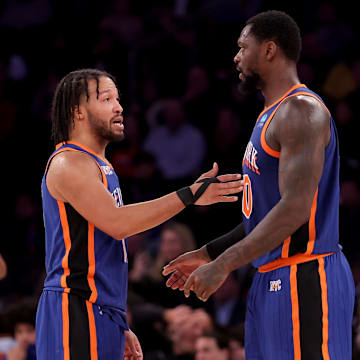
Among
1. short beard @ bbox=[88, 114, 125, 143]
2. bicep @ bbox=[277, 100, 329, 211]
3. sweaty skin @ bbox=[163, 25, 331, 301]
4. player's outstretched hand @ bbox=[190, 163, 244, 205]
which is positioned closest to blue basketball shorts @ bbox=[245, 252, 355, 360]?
sweaty skin @ bbox=[163, 25, 331, 301]

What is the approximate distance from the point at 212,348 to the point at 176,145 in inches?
137

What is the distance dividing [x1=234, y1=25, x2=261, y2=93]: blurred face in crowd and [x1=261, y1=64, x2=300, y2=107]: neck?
68 millimetres

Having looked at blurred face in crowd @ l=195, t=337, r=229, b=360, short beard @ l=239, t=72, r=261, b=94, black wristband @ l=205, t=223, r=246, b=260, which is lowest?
blurred face in crowd @ l=195, t=337, r=229, b=360

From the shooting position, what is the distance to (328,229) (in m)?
3.64

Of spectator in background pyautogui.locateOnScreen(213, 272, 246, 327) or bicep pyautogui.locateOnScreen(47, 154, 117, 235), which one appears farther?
spectator in background pyautogui.locateOnScreen(213, 272, 246, 327)

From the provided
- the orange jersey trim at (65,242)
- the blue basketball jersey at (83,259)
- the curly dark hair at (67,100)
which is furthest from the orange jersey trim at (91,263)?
the curly dark hair at (67,100)

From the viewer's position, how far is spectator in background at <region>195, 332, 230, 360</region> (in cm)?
569

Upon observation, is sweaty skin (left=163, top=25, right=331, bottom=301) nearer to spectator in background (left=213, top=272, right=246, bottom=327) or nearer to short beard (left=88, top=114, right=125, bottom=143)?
short beard (left=88, top=114, right=125, bottom=143)

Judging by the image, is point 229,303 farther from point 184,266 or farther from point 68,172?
point 68,172

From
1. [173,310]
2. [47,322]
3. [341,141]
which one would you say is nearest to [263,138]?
[47,322]

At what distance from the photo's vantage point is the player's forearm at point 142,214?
152 inches

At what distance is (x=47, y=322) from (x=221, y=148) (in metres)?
4.83

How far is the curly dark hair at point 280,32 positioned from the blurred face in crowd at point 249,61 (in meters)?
0.04

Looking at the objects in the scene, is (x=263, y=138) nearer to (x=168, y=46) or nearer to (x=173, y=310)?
(x=173, y=310)
